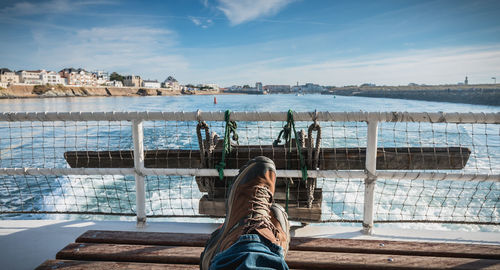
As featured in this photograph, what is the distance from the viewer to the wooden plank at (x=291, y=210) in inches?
78.3

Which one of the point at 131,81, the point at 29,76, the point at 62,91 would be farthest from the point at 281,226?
the point at 131,81

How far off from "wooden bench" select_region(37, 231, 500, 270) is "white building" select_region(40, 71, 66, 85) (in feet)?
380

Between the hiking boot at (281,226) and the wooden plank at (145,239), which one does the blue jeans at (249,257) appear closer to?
the hiking boot at (281,226)

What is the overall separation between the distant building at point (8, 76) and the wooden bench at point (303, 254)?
10145 centimetres

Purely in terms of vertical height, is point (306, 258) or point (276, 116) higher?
point (276, 116)

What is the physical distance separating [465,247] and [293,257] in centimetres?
98

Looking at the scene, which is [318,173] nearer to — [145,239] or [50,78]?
[145,239]

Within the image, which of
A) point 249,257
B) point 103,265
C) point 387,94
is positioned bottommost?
point 103,265

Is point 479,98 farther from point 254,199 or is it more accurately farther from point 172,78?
point 172,78

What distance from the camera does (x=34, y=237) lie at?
1.85 metres

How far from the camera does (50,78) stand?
9494cm

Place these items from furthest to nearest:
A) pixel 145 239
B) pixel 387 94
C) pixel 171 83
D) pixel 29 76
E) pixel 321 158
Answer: pixel 171 83
pixel 29 76
pixel 387 94
pixel 321 158
pixel 145 239

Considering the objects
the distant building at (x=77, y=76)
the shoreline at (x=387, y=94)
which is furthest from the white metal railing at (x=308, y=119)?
the distant building at (x=77, y=76)

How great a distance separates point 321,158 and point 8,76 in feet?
355
